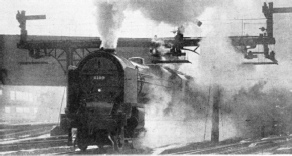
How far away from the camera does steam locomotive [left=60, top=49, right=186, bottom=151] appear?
1241 cm

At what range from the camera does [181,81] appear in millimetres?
18844

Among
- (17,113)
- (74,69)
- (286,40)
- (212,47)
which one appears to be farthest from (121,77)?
(17,113)

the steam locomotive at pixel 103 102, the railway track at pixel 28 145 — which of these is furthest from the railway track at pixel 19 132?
the steam locomotive at pixel 103 102

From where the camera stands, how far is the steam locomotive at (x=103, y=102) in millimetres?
12406

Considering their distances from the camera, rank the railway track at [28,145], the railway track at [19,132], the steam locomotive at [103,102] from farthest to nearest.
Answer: the railway track at [19,132], the railway track at [28,145], the steam locomotive at [103,102]

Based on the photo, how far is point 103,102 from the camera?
12.8m

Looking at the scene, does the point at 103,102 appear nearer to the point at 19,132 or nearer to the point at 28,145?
the point at 28,145

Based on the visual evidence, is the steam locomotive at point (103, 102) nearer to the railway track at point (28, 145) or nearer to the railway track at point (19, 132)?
the railway track at point (28, 145)

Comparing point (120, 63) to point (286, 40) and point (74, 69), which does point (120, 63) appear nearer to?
point (74, 69)

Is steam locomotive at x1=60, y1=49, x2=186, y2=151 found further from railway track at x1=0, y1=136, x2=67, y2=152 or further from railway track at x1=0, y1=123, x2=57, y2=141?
railway track at x1=0, y1=123, x2=57, y2=141

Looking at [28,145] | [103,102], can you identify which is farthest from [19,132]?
[103,102]

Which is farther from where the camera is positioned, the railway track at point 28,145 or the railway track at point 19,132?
the railway track at point 19,132

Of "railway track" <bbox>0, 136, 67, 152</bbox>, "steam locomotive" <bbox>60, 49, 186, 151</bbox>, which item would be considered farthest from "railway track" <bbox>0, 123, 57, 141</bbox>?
"steam locomotive" <bbox>60, 49, 186, 151</bbox>

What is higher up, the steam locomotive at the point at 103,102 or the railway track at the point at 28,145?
the steam locomotive at the point at 103,102
